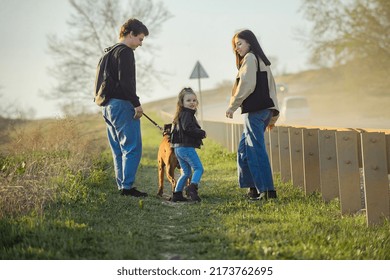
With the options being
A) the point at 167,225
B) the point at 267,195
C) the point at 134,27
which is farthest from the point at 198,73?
the point at 167,225

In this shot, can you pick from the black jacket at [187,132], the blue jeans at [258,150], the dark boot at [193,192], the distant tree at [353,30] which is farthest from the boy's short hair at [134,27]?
the distant tree at [353,30]

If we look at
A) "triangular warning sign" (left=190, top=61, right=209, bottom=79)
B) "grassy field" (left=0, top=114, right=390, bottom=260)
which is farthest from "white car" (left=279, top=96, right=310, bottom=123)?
"grassy field" (left=0, top=114, right=390, bottom=260)

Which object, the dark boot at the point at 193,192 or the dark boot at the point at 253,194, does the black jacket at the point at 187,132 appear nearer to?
the dark boot at the point at 193,192

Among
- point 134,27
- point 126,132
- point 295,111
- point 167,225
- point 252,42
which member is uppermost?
point 295,111

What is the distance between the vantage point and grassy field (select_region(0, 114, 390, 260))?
5.21m

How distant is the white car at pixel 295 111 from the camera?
3116 cm

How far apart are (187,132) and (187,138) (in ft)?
0.27

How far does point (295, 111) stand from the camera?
31188 millimetres

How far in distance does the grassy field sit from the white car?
71.8 feet

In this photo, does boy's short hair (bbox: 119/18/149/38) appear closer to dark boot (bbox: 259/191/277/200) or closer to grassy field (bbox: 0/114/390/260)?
grassy field (bbox: 0/114/390/260)

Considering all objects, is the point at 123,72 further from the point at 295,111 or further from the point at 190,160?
the point at 295,111

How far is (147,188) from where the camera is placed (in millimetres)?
10117

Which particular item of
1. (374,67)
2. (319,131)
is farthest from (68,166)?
(374,67)

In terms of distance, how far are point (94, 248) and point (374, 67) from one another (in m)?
26.4
